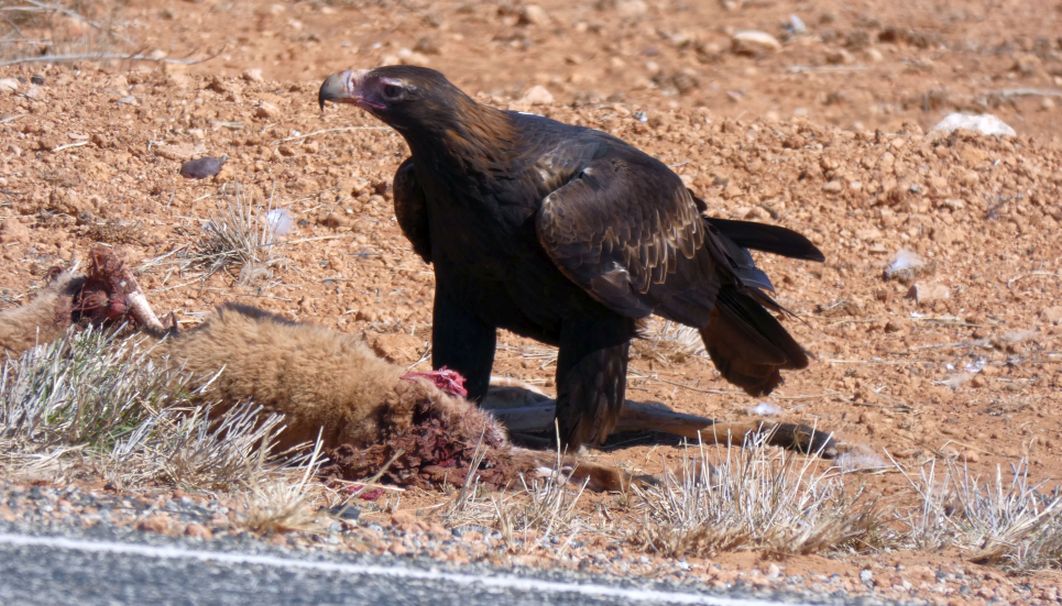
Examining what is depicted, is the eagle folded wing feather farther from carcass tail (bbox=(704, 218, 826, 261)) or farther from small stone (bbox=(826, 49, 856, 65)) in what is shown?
small stone (bbox=(826, 49, 856, 65))

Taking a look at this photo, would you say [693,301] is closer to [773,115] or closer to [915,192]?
[915,192]

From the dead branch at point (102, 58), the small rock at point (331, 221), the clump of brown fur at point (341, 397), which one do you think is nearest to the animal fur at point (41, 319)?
the clump of brown fur at point (341, 397)

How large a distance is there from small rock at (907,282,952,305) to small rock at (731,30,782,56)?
461 cm

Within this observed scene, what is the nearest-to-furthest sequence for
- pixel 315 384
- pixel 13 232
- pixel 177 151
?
pixel 315 384, pixel 13 232, pixel 177 151

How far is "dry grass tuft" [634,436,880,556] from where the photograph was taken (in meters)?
4.63

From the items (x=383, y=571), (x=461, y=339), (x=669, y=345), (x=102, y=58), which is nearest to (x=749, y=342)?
(x=669, y=345)

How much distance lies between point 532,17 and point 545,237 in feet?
27.3

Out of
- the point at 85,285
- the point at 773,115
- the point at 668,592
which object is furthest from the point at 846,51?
the point at 668,592

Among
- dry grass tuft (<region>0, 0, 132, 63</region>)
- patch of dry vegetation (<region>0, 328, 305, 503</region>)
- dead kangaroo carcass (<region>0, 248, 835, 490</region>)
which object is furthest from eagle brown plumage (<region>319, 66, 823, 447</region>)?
dry grass tuft (<region>0, 0, 132, 63</region>)

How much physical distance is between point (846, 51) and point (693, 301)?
728 centimetres

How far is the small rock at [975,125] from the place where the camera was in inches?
433

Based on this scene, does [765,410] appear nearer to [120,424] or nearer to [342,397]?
[342,397]

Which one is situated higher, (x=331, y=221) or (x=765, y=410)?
(x=331, y=221)

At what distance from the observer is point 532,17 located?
1391cm
